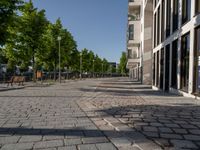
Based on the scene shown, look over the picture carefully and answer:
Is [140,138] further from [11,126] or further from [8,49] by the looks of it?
[8,49]

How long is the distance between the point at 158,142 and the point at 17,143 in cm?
248

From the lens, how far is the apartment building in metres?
36.2

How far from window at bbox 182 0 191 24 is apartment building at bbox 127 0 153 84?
17.7 metres

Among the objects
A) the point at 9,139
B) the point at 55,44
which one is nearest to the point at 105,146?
the point at 9,139

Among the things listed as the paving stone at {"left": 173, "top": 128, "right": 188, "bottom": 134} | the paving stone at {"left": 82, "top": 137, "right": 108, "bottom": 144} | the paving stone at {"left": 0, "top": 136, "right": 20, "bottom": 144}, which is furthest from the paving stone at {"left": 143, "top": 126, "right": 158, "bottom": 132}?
the paving stone at {"left": 0, "top": 136, "right": 20, "bottom": 144}

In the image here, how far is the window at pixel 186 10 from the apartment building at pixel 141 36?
17683 mm

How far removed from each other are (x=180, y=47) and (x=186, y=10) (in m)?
2.08

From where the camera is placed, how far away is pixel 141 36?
42.2 m

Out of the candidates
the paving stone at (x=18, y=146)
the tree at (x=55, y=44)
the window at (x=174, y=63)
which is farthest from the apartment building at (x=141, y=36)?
the paving stone at (x=18, y=146)

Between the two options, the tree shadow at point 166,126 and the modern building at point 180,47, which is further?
the modern building at point 180,47

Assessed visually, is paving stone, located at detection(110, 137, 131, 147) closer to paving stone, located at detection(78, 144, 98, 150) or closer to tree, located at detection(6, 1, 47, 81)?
paving stone, located at detection(78, 144, 98, 150)

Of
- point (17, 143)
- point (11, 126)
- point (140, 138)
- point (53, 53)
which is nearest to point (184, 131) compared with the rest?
point (140, 138)

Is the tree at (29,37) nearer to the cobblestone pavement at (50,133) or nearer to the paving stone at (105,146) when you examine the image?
the cobblestone pavement at (50,133)

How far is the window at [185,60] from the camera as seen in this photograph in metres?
16.1
